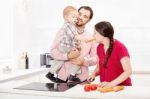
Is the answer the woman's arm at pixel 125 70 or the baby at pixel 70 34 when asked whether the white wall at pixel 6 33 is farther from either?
the woman's arm at pixel 125 70

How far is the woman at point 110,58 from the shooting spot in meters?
1.49

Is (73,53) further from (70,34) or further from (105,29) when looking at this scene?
(105,29)

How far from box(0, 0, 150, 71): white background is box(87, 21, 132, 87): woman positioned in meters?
1.05

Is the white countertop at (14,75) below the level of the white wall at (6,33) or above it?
below

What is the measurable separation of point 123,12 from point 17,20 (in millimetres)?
1088

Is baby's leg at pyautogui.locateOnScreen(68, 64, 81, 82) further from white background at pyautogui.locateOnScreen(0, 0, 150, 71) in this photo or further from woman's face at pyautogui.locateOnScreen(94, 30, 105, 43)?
white background at pyautogui.locateOnScreen(0, 0, 150, 71)

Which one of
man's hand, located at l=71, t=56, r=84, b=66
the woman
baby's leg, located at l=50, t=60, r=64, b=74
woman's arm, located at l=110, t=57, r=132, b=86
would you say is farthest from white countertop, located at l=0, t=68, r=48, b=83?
woman's arm, located at l=110, t=57, r=132, b=86

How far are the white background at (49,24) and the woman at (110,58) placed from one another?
1046mm

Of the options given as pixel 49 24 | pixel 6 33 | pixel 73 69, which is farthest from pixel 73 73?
pixel 49 24

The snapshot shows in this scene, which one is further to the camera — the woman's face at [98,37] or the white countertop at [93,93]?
the woman's face at [98,37]

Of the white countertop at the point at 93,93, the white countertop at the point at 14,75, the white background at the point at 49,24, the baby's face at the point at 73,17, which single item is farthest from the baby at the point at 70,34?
the white background at the point at 49,24

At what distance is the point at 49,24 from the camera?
2941mm

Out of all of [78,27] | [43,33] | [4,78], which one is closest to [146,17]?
[43,33]

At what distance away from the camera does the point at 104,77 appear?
1.60 meters
